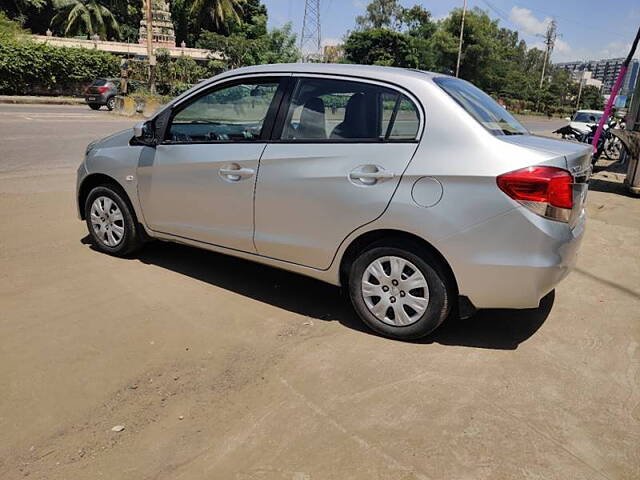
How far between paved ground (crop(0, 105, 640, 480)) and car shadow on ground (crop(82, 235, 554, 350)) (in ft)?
0.07

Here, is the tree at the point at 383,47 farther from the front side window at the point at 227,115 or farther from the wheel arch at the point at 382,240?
the wheel arch at the point at 382,240

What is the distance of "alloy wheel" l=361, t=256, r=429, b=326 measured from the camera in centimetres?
340

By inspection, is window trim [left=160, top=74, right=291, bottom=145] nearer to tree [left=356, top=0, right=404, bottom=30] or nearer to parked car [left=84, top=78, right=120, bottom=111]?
parked car [left=84, top=78, right=120, bottom=111]

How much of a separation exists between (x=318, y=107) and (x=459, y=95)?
0.95 m

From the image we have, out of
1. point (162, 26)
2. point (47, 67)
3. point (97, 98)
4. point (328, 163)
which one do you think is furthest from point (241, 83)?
point (162, 26)

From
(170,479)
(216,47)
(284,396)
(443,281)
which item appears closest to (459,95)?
(443,281)

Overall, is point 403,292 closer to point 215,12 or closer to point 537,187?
point 537,187

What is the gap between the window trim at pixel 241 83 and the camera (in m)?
3.85

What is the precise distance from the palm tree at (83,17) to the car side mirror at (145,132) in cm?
5350

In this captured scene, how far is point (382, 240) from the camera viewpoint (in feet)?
11.4

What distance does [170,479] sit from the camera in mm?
2299

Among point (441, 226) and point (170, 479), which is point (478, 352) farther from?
point (170, 479)

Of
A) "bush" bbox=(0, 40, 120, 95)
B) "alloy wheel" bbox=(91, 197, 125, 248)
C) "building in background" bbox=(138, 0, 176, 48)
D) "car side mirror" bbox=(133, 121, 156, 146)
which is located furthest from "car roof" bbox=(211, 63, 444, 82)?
"building in background" bbox=(138, 0, 176, 48)

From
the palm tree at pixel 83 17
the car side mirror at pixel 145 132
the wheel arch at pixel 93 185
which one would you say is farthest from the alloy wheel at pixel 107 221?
the palm tree at pixel 83 17
